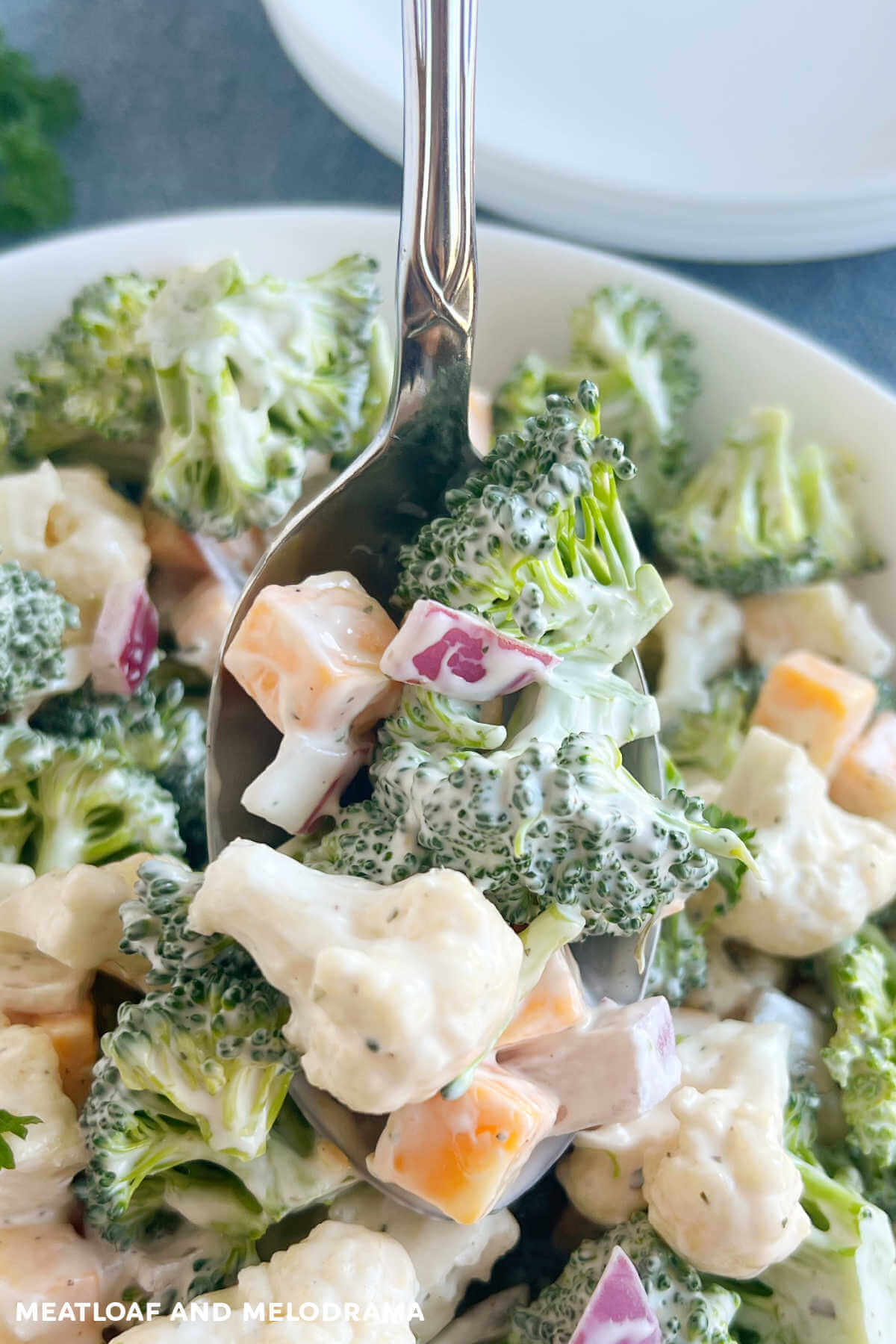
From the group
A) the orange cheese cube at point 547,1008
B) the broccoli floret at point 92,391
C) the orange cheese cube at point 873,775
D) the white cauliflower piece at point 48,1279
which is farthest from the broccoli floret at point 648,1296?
the broccoli floret at point 92,391

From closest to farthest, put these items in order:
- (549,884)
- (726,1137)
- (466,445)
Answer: (549,884) < (726,1137) < (466,445)

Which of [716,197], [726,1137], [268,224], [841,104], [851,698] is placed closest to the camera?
[726,1137]

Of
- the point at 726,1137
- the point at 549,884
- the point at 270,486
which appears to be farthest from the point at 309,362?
the point at 726,1137

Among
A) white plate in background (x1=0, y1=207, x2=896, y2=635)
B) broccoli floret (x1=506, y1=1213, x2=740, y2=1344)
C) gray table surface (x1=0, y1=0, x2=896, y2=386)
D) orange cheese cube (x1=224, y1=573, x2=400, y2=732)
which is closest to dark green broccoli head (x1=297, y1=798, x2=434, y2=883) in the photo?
orange cheese cube (x1=224, y1=573, x2=400, y2=732)

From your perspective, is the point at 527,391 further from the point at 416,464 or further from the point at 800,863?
the point at 800,863

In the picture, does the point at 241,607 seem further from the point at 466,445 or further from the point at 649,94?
the point at 649,94

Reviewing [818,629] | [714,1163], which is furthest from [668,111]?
[714,1163]
